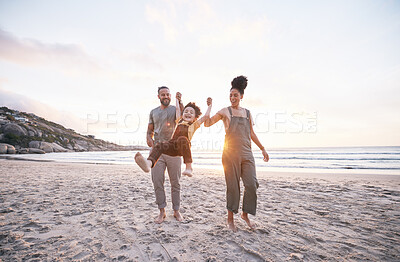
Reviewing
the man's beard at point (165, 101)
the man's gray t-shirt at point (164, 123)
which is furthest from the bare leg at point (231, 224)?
the man's beard at point (165, 101)

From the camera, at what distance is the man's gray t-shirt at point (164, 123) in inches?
153

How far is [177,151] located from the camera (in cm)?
367

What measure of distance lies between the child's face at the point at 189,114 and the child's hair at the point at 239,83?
39.9 inches

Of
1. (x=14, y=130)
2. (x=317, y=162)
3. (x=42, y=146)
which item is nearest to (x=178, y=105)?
(x=317, y=162)

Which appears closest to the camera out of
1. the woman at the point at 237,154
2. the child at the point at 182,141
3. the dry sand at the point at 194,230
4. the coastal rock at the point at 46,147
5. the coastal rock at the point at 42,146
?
the dry sand at the point at 194,230

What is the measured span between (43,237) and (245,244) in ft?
11.3

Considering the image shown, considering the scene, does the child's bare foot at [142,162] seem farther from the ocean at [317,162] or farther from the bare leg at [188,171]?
the ocean at [317,162]

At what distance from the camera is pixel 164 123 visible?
12.8ft

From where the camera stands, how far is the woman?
129 inches

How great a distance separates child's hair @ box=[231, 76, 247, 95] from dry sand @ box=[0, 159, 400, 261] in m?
2.77

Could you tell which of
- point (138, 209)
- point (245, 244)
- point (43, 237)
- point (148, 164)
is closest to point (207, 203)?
point (138, 209)

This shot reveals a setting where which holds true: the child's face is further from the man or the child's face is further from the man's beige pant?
the man's beige pant

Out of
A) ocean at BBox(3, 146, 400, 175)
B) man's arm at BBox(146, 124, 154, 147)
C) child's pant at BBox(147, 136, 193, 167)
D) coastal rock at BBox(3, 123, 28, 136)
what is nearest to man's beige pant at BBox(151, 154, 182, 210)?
child's pant at BBox(147, 136, 193, 167)

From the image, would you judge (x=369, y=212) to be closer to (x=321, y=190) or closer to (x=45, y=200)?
(x=321, y=190)
